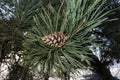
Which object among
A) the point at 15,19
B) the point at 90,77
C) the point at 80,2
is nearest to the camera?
the point at 80,2

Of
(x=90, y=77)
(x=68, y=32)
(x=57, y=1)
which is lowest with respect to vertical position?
(x=90, y=77)

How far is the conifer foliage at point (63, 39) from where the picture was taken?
0.63m

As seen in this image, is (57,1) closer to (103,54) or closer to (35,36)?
(35,36)

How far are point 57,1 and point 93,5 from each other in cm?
20

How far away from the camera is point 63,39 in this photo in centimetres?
63

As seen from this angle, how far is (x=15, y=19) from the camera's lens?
2.39ft

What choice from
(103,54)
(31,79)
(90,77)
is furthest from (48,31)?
(90,77)

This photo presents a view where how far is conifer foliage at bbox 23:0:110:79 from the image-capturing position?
0.63 metres

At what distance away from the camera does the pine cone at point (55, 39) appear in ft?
2.05

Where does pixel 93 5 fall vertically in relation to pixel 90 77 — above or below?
above

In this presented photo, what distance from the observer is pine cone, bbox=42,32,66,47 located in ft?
2.05

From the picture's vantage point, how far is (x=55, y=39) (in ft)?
2.05

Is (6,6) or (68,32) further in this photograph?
(6,6)

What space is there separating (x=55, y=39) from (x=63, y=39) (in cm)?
2
